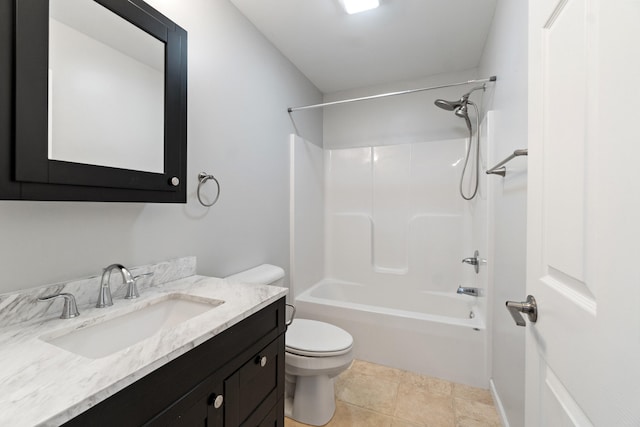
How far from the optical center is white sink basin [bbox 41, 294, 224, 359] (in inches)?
32.9

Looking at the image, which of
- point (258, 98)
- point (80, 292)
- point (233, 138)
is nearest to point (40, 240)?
point (80, 292)

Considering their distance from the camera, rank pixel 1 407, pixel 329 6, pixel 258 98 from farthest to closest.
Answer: pixel 258 98 → pixel 329 6 → pixel 1 407

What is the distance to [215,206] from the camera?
159cm

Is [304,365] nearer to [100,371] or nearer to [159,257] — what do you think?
[159,257]

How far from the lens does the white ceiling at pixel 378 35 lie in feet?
5.69

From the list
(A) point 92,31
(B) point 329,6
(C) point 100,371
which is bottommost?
(C) point 100,371

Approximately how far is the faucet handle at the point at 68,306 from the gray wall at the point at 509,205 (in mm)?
1741

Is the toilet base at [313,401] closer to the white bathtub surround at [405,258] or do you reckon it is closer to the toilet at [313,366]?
the toilet at [313,366]

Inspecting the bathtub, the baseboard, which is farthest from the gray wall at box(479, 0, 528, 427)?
the bathtub

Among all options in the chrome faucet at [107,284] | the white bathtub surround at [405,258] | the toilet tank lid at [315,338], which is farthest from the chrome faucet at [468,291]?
the chrome faucet at [107,284]

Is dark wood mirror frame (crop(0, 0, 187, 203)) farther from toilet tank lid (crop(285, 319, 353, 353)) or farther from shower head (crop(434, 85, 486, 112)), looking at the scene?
shower head (crop(434, 85, 486, 112))

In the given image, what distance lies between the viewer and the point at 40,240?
0.89 metres

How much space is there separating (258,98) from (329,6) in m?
0.74

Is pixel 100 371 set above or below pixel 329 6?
below
